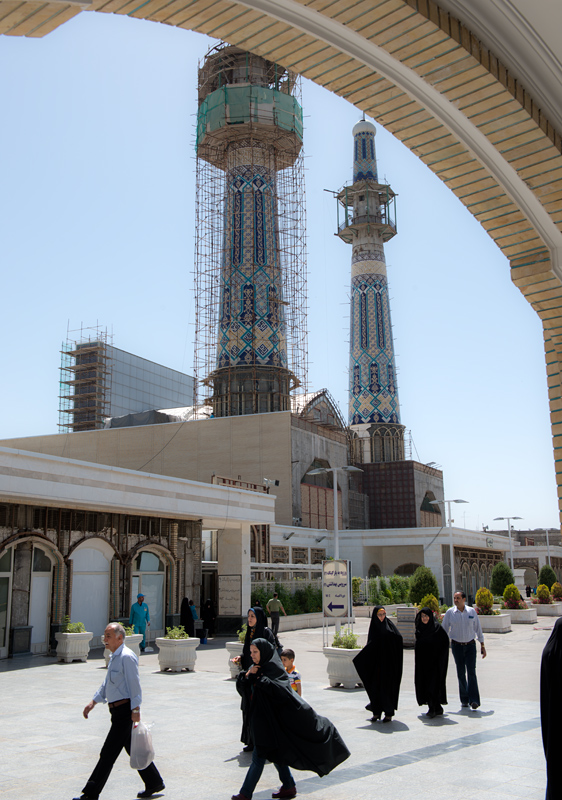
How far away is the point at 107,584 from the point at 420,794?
14886 mm

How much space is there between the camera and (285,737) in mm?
6176

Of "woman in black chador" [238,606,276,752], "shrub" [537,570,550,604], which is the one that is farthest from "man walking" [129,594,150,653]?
"shrub" [537,570,550,604]

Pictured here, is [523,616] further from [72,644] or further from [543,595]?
[72,644]

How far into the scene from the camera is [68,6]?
359 cm

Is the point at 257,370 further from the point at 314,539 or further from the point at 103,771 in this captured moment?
the point at 103,771

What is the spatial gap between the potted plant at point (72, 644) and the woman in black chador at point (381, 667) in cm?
845

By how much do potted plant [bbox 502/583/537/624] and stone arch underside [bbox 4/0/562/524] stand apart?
25.1 metres

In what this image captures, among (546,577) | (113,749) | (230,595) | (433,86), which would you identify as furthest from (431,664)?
(546,577)

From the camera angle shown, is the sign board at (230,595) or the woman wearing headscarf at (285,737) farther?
the sign board at (230,595)

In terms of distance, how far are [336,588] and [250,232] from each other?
29798 millimetres

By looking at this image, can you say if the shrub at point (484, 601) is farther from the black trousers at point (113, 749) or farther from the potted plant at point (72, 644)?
the black trousers at point (113, 749)

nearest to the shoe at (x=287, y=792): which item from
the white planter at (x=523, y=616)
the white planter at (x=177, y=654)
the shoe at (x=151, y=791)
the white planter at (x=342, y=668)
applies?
the shoe at (x=151, y=791)

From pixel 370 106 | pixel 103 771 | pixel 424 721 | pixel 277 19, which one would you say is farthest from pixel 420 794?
pixel 277 19

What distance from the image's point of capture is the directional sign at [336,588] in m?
15.4
